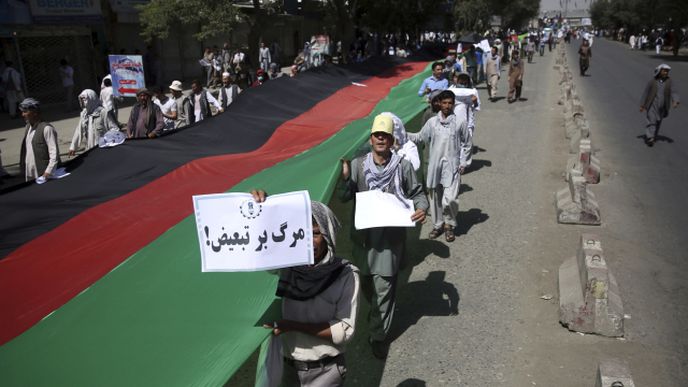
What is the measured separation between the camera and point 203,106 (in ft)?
32.7

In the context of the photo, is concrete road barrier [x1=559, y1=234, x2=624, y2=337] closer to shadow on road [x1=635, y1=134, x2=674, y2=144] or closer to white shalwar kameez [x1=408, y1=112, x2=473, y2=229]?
white shalwar kameez [x1=408, y1=112, x2=473, y2=229]

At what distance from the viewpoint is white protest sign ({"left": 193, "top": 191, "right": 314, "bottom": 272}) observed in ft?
8.97

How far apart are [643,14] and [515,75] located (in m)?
48.0

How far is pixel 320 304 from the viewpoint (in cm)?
289

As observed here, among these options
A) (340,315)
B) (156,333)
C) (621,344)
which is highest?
(340,315)

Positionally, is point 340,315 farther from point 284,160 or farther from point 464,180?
point 464,180

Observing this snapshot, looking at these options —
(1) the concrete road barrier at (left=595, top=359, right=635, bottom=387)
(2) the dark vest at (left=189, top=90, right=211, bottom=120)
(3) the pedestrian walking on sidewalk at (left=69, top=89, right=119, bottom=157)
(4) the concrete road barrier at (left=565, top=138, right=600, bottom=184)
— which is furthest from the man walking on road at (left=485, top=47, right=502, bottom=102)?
(1) the concrete road barrier at (left=595, top=359, right=635, bottom=387)

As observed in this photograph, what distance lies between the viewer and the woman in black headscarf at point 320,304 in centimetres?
286

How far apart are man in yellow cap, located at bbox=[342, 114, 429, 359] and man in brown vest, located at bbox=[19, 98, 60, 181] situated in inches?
165

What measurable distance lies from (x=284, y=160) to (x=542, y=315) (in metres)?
3.48

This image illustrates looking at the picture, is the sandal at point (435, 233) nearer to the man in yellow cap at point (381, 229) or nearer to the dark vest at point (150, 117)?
the man in yellow cap at point (381, 229)

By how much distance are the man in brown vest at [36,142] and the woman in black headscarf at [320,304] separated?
5.00m

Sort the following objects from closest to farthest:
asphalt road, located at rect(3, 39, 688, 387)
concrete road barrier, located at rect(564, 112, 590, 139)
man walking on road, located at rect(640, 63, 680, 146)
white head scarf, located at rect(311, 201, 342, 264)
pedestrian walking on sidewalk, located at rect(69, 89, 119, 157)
→ white head scarf, located at rect(311, 201, 342, 264), asphalt road, located at rect(3, 39, 688, 387), pedestrian walking on sidewalk, located at rect(69, 89, 119, 157), man walking on road, located at rect(640, 63, 680, 146), concrete road barrier, located at rect(564, 112, 590, 139)

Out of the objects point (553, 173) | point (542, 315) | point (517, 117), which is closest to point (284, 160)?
point (542, 315)
